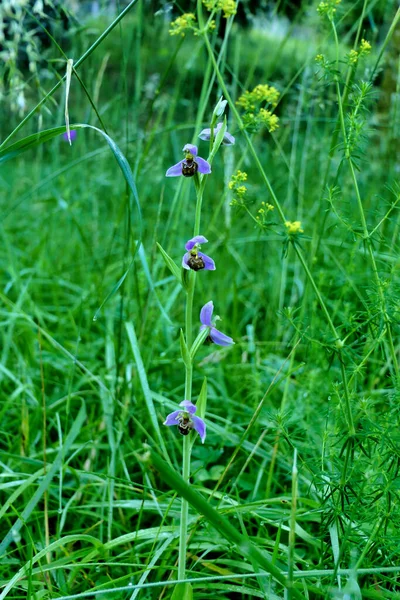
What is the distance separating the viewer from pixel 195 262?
103 centimetres

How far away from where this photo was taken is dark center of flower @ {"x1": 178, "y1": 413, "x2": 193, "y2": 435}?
3.41 feet

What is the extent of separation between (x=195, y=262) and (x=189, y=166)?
15cm

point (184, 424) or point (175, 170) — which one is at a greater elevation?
point (175, 170)

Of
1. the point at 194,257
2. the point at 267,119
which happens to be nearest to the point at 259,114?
the point at 267,119

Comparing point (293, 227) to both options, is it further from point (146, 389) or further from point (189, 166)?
point (146, 389)

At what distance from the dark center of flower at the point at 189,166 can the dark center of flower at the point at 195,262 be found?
125 mm

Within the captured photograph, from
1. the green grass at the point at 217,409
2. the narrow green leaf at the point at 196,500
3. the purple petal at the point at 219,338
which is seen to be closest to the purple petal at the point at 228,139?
the green grass at the point at 217,409

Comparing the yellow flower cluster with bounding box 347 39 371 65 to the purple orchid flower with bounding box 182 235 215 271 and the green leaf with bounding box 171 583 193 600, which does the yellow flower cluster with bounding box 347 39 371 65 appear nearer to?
the purple orchid flower with bounding box 182 235 215 271

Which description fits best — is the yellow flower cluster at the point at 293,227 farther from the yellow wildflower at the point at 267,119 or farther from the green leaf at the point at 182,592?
the green leaf at the point at 182,592

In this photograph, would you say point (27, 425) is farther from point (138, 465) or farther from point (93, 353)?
point (93, 353)

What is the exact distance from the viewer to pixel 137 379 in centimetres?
179

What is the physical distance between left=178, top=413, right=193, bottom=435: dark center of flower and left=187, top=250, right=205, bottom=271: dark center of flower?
24 cm

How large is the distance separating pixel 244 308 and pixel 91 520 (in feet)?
3.91

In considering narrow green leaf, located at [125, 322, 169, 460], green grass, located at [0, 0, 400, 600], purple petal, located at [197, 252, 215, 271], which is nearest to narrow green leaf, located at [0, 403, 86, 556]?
green grass, located at [0, 0, 400, 600]
